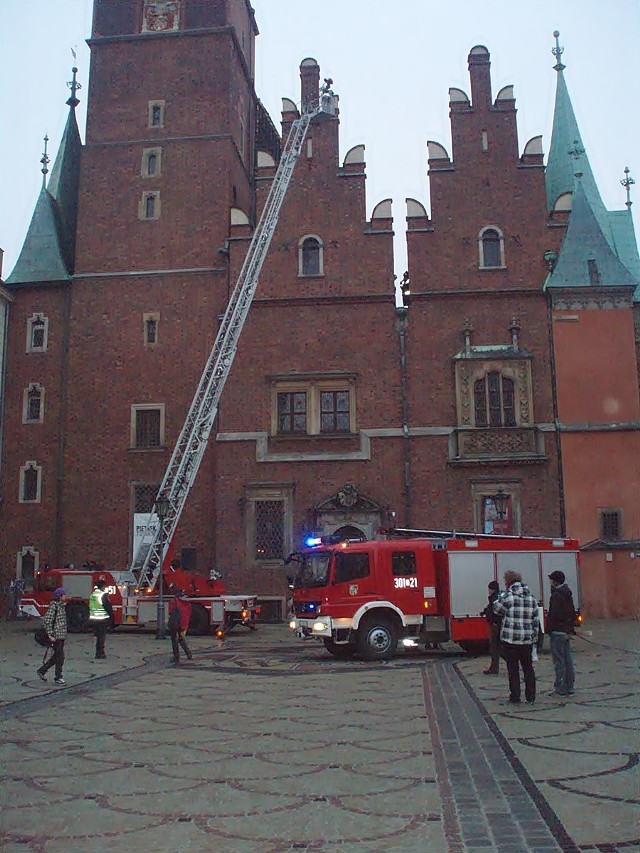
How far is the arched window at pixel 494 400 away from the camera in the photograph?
30.8m

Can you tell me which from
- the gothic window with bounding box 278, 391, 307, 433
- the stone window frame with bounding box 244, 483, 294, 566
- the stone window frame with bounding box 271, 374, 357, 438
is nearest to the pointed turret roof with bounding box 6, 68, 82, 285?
the stone window frame with bounding box 271, 374, 357, 438

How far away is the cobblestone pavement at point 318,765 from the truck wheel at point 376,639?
11.5 ft

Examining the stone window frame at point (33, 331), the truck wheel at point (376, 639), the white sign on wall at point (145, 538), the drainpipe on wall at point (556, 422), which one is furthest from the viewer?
the stone window frame at point (33, 331)

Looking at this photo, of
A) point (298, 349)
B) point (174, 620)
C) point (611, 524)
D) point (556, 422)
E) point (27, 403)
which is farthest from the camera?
point (27, 403)

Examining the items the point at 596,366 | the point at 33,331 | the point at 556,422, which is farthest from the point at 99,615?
the point at 596,366

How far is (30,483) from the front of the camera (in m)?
32.8

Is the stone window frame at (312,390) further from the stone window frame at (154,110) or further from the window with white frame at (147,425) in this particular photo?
the stone window frame at (154,110)

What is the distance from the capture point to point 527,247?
31.9 meters

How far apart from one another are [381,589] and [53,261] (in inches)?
853

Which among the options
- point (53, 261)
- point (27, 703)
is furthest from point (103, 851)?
point (53, 261)

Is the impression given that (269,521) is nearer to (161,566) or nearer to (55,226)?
(161,566)

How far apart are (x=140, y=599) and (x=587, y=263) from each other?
19128 mm

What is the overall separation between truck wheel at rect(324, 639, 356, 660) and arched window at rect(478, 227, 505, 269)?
54.9 ft

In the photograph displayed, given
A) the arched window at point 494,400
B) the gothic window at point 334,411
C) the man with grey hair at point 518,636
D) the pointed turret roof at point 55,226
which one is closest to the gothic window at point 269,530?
the gothic window at point 334,411
